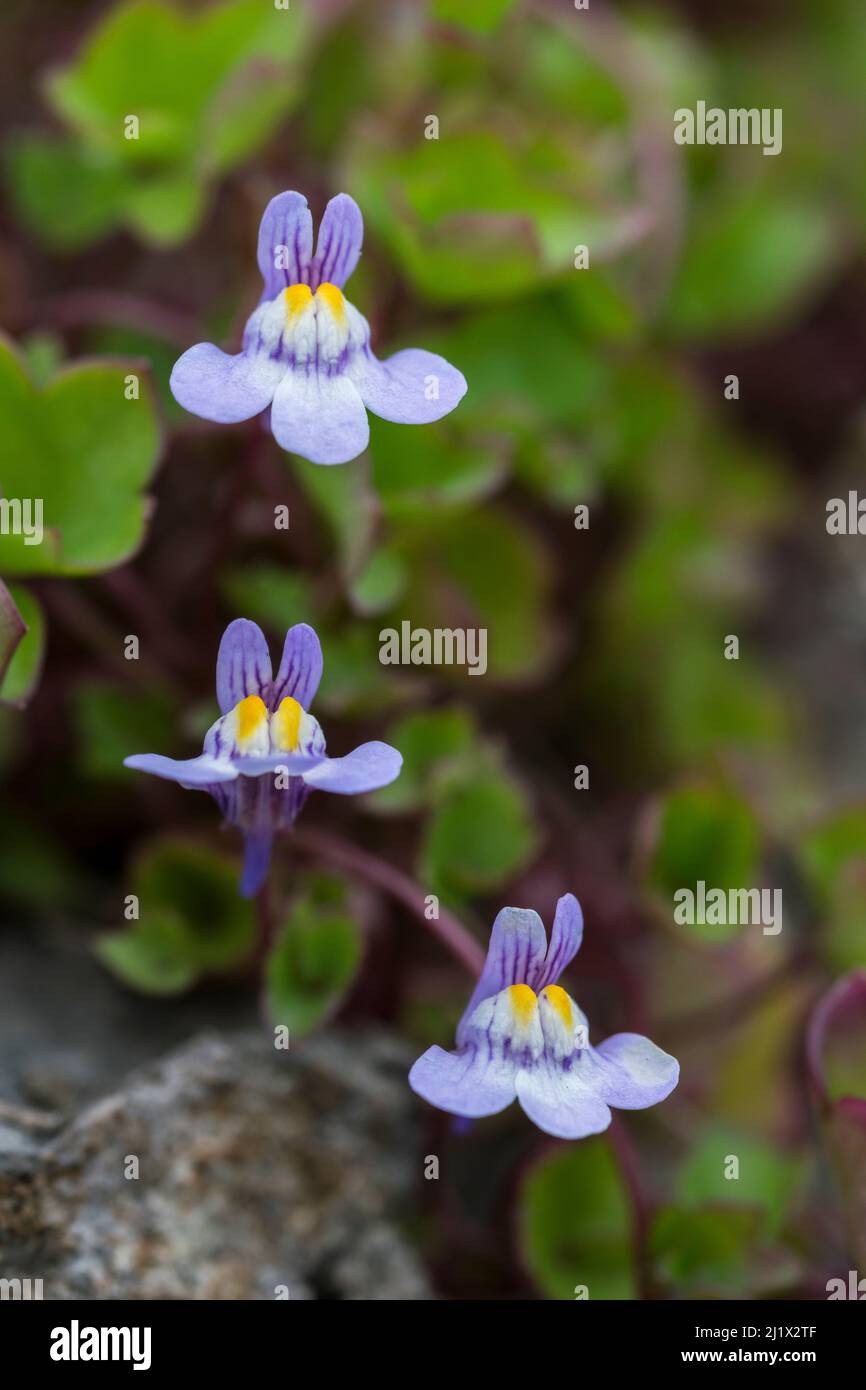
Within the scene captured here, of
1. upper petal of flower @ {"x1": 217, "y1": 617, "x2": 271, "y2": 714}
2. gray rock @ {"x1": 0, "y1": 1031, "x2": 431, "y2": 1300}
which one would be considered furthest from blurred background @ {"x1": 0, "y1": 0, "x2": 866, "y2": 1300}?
upper petal of flower @ {"x1": 217, "y1": 617, "x2": 271, "y2": 714}

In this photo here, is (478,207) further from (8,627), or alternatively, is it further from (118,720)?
(8,627)

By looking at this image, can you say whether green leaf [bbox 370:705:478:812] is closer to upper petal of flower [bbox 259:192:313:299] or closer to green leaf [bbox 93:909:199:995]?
green leaf [bbox 93:909:199:995]

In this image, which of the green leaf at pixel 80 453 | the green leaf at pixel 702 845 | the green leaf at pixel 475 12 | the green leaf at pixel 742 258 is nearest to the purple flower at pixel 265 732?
the green leaf at pixel 80 453

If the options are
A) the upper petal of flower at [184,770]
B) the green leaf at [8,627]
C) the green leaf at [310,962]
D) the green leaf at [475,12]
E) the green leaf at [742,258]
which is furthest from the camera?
the green leaf at [742,258]

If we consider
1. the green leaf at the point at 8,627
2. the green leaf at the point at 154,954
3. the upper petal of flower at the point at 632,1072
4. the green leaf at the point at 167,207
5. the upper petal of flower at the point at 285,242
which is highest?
the green leaf at the point at 167,207

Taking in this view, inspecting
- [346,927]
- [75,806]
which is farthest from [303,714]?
[75,806]

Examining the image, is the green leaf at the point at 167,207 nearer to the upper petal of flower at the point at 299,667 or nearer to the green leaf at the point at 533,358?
the green leaf at the point at 533,358

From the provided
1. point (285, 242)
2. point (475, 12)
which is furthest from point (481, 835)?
point (475, 12)
